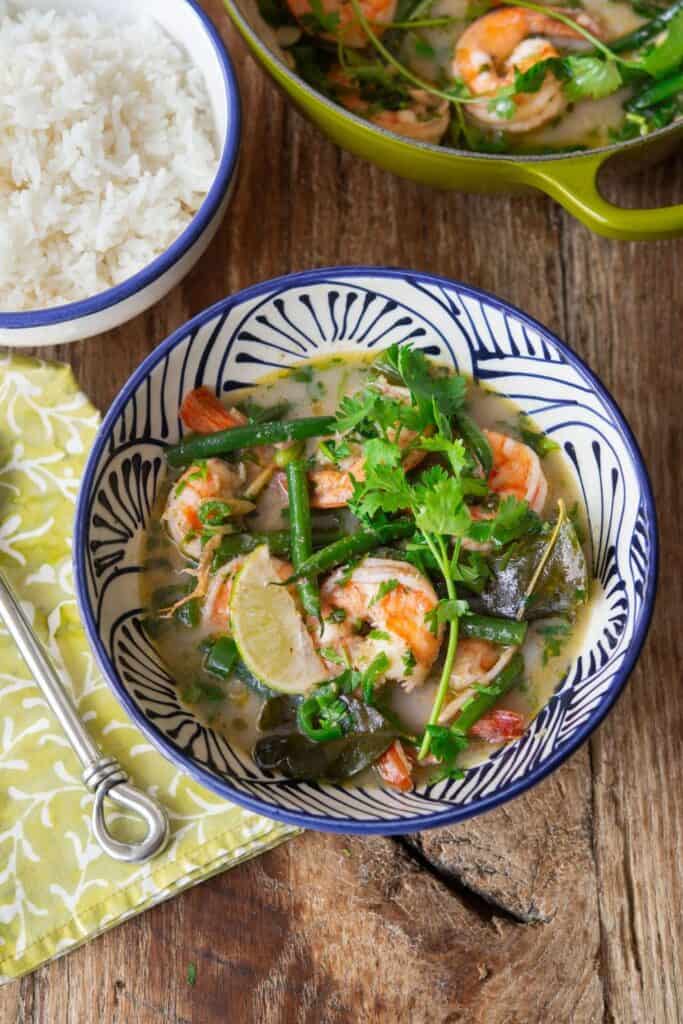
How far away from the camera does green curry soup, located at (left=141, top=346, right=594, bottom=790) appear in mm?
1818

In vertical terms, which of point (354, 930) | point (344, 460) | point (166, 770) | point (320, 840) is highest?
point (344, 460)

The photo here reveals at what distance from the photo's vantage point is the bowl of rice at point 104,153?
201cm

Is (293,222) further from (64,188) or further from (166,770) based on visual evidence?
(166,770)

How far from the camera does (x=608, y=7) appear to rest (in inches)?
86.4

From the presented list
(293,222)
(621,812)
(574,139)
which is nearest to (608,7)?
(574,139)

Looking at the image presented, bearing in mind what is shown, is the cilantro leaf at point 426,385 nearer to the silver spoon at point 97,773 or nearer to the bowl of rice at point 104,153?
the bowl of rice at point 104,153

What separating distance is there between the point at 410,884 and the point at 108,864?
550 mm

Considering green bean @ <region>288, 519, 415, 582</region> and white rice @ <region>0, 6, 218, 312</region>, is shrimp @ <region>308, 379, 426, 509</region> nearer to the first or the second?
green bean @ <region>288, 519, 415, 582</region>

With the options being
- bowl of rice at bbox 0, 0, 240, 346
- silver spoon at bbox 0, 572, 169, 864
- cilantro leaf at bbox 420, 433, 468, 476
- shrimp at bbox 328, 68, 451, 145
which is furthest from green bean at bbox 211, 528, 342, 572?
shrimp at bbox 328, 68, 451, 145

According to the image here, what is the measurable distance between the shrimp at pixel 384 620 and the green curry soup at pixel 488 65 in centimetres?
88

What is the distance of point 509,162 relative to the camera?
183 centimetres

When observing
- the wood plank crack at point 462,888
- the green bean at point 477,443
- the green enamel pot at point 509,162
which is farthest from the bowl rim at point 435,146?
the wood plank crack at point 462,888

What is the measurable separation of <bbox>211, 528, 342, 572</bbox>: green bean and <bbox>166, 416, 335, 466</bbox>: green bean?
0.55 ft

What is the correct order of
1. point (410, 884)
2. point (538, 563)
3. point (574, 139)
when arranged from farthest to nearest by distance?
1. point (574, 139)
2. point (410, 884)
3. point (538, 563)
